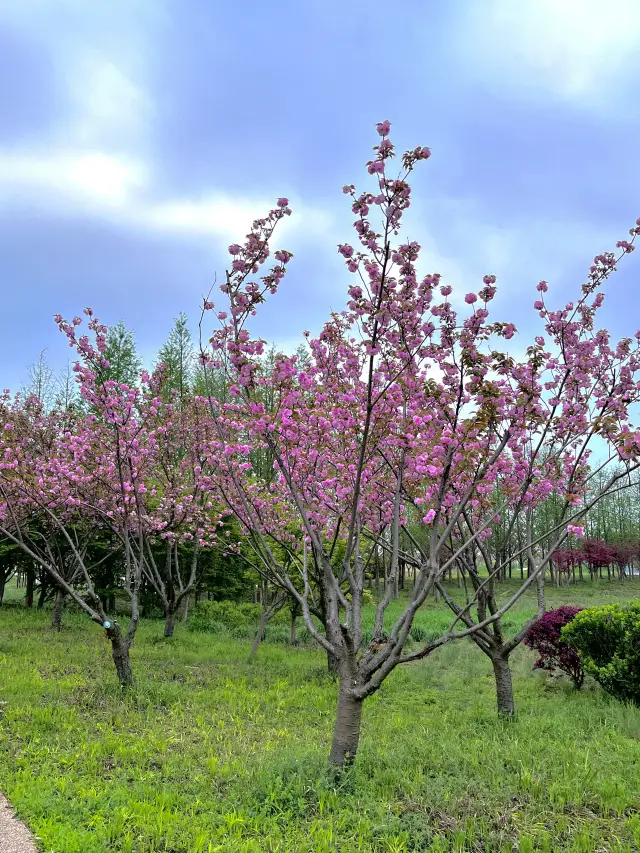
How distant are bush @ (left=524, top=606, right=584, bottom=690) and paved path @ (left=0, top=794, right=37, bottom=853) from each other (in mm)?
6883

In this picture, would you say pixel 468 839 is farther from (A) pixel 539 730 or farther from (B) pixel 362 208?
(B) pixel 362 208

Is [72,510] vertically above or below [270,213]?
below

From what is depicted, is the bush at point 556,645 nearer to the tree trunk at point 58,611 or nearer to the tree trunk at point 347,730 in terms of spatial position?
the tree trunk at point 347,730

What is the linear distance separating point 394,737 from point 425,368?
12.4ft

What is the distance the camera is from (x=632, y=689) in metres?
6.62

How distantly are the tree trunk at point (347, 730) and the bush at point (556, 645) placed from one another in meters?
4.83

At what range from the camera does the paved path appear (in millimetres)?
3173

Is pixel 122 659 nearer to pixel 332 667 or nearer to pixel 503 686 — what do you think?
pixel 332 667

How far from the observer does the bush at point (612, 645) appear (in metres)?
6.62

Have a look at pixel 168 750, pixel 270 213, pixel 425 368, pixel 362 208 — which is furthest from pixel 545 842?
pixel 270 213

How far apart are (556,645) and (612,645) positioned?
125cm

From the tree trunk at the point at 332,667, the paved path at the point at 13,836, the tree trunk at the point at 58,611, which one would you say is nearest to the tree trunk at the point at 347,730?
the paved path at the point at 13,836

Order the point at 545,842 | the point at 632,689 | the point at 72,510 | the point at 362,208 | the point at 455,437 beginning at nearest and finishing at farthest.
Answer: the point at 545,842 < the point at 362,208 < the point at 455,437 < the point at 632,689 < the point at 72,510

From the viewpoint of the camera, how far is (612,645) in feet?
23.0
